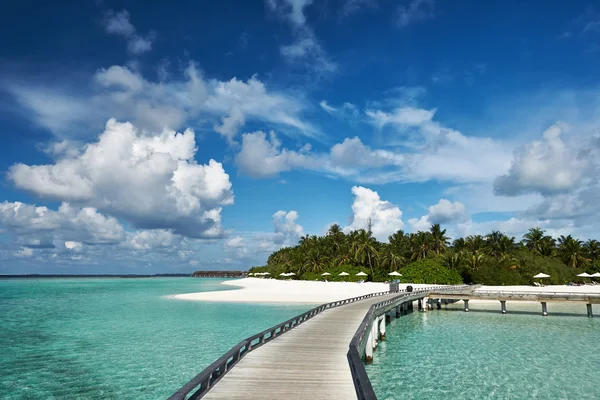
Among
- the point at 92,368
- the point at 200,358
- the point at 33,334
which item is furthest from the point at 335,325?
the point at 33,334

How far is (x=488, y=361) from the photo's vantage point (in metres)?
20.9

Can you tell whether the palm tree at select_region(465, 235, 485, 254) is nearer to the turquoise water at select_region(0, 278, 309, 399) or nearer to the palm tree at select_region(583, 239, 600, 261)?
the palm tree at select_region(583, 239, 600, 261)

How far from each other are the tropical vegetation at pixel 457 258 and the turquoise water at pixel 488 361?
1433 inches

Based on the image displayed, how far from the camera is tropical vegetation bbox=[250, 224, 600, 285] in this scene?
234 feet

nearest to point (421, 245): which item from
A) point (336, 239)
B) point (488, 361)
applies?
point (336, 239)

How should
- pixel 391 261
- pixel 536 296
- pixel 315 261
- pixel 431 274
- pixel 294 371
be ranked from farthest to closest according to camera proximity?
pixel 315 261 → pixel 391 261 → pixel 431 274 → pixel 536 296 → pixel 294 371

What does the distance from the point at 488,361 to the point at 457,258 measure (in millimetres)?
59124

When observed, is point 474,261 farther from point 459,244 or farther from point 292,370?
point 292,370

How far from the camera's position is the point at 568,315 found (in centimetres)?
4166

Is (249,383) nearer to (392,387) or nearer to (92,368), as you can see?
(392,387)

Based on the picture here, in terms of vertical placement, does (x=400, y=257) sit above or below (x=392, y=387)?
above

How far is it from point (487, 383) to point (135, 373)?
15.9 metres

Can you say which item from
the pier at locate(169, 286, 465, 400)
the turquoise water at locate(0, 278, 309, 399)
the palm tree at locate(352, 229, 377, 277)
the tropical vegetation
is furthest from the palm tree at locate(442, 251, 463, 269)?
the pier at locate(169, 286, 465, 400)

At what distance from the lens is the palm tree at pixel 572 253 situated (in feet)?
276
